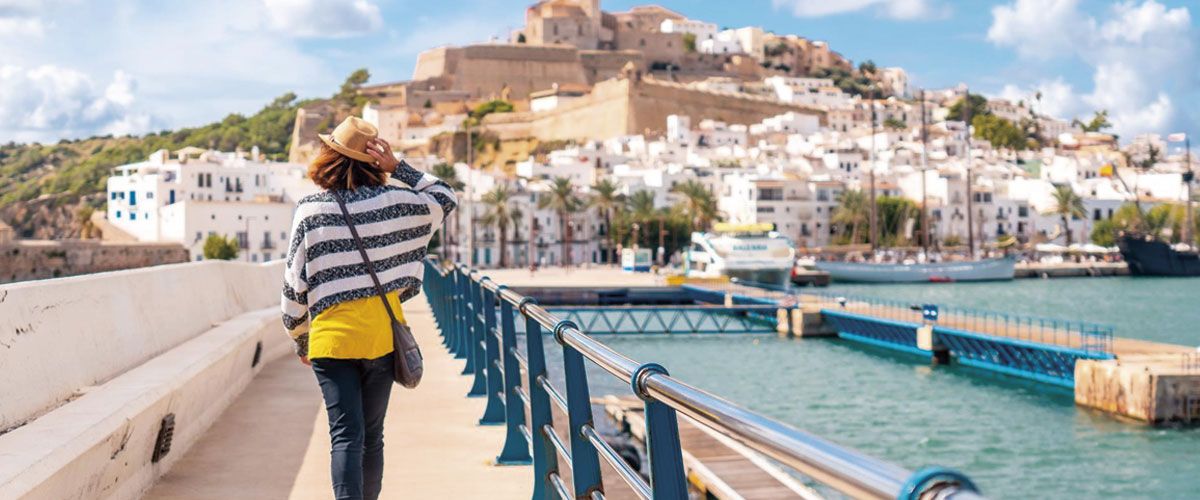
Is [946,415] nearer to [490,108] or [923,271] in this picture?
[923,271]

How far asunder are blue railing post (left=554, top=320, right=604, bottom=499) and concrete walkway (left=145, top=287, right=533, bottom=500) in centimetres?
131

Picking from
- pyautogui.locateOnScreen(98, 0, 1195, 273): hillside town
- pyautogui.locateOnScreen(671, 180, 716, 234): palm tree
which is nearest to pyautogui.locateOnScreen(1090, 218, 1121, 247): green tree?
pyautogui.locateOnScreen(98, 0, 1195, 273): hillside town

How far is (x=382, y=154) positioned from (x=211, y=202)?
63720 mm

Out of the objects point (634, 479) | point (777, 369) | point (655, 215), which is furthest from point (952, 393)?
point (655, 215)

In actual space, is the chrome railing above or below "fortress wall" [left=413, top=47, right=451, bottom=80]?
below

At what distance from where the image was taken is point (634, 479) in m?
3.03

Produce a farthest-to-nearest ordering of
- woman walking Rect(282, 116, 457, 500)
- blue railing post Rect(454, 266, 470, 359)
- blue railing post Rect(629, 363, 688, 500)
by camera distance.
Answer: blue railing post Rect(454, 266, 470, 359), woman walking Rect(282, 116, 457, 500), blue railing post Rect(629, 363, 688, 500)

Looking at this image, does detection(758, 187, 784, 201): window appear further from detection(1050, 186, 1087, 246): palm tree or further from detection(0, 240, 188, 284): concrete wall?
detection(0, 240, 188, 284): concrete wall

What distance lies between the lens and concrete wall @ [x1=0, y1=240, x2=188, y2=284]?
40906mm

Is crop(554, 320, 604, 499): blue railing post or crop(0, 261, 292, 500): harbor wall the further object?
crop(0, 261, 292, 500): harbor wall

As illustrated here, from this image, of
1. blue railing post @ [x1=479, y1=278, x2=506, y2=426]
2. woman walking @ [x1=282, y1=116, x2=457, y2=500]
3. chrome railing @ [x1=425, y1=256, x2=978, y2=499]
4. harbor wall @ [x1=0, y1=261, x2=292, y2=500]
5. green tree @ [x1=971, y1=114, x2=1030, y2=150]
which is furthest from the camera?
green tree @ [x1=971, y1=114, x2=1030, y2=150]

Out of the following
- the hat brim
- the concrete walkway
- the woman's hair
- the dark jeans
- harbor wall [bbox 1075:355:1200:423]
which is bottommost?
harbor wall [bbox 1075:355:1200:423]

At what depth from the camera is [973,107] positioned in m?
142

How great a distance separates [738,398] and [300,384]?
55.9ft
